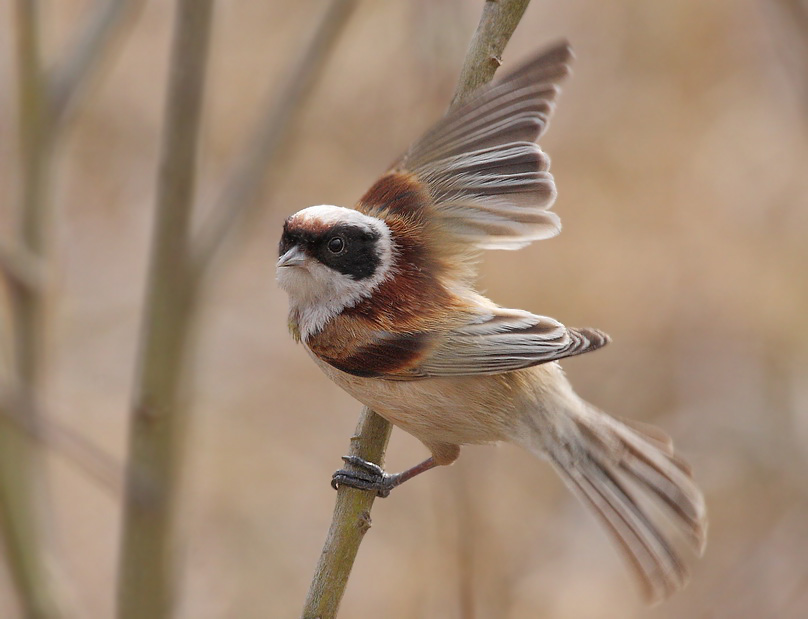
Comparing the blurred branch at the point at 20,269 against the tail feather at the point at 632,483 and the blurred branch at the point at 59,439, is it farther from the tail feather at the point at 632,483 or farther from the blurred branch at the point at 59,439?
the tail feather at the point at 632,483

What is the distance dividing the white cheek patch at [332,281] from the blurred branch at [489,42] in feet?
1.71

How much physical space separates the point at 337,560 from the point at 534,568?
10.5 ft

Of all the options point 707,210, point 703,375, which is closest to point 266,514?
point 703,375

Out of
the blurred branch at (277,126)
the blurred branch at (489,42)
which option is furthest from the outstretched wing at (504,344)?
the blurred branch at (277,126)

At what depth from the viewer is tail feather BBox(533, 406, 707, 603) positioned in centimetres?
292

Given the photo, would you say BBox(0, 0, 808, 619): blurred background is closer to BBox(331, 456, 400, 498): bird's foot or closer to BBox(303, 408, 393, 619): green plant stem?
BBox(331, 456, 400, 498): bird's foot

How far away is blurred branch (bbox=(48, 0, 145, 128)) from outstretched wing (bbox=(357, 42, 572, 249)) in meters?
1.17

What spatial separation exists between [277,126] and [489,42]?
2.71ft

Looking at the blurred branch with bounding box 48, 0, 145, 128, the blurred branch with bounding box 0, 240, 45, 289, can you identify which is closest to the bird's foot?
the blurred branch with bounding box 0, 240, 45, 289

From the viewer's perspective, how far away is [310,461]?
6.58m

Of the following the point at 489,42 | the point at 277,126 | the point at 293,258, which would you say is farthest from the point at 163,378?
the point at 489,42

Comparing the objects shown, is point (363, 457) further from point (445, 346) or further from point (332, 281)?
point (332, 281)

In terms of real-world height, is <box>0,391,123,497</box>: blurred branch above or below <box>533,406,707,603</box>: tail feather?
below

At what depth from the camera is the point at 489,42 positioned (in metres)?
2.46
